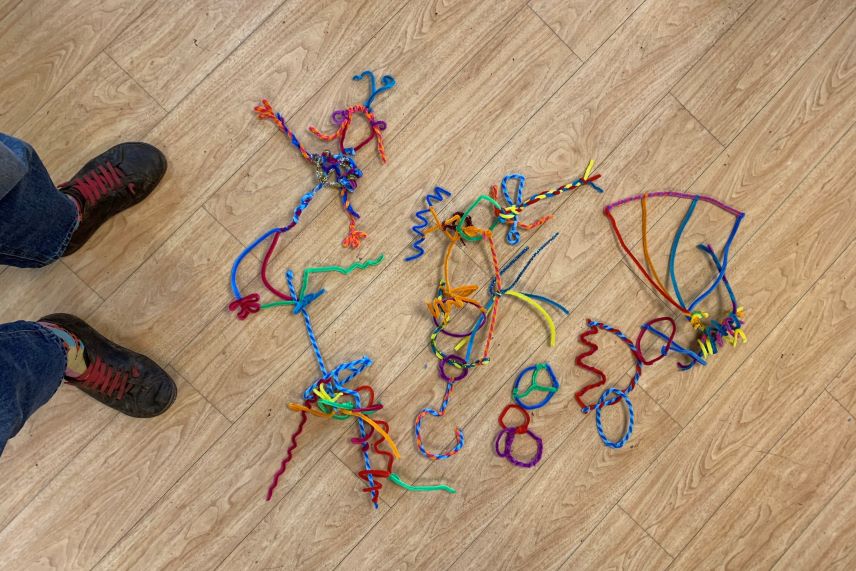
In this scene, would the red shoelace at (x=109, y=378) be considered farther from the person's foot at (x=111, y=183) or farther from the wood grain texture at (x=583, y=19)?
the wood grain texture at (x=583, y=19)

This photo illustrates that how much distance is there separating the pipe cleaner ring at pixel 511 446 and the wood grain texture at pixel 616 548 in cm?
18

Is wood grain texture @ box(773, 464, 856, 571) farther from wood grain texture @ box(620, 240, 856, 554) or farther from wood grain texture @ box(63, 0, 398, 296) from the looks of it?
wood grain texture @ box(63, 0, 398, 296)

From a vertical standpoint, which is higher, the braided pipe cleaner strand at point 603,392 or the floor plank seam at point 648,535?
the braided pipe cleaner strand at point 603,392

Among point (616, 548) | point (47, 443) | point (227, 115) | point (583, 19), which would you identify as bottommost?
point (47, 443)

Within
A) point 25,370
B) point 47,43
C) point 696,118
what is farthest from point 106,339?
point 696,118

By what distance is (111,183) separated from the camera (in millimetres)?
1108

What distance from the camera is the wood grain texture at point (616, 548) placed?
1197mm

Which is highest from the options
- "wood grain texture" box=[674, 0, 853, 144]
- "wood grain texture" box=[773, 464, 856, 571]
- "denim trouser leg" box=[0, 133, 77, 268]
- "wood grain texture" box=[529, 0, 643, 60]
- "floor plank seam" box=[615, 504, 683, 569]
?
"wood grain texture" box=[674, 0, 853, 144]

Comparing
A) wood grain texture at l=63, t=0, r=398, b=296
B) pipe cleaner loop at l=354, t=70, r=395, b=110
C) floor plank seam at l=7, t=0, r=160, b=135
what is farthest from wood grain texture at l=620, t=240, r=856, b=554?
floor plank seam at l=7, t=0, r=160, b=135

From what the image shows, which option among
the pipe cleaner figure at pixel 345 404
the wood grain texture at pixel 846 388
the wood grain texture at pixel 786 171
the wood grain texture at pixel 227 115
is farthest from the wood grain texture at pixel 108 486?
the wood grain texture at pixel 846 388

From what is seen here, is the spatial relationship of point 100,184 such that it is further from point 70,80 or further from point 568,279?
point 568,279

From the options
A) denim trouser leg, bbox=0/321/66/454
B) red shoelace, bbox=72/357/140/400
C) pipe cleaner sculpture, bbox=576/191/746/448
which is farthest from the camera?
pipe cleaner sculpture, bbox=576/191/746/448

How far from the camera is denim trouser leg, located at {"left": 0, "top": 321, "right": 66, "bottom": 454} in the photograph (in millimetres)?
880

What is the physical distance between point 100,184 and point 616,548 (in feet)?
3.77
